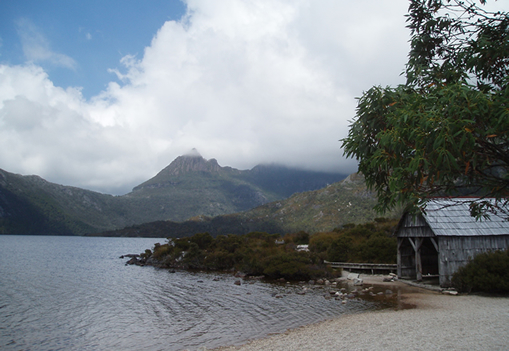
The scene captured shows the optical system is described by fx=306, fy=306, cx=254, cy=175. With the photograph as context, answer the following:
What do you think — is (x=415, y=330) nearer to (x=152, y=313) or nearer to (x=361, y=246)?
(x=152, y=313)

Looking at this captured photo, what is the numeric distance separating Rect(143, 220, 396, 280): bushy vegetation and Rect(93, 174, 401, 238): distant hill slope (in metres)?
25.1

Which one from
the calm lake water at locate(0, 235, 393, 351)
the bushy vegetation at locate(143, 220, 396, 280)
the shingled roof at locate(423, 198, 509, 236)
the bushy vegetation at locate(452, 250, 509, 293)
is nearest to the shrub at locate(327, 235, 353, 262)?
the bushy vegetation at locate(143, 220, 396, 280)

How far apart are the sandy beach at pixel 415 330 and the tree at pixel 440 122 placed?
673 cm

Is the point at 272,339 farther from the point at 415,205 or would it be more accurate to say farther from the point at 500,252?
the point at 500,252

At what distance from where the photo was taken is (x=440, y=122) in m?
4.77

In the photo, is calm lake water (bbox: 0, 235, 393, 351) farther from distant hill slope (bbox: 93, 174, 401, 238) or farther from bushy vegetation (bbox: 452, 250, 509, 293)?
distant hill slope (bbox: 93, 174, 401, 238)

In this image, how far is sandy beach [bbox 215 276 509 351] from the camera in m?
10.7

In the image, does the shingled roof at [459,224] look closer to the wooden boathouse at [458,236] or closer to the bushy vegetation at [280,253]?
the wooden boathouse at [458,236]

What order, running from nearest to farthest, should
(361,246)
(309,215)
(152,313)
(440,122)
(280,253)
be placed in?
(440,122) → (152,313) → (280,253) → (361,246) → (309,215)

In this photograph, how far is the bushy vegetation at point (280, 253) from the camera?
35344 millimetres

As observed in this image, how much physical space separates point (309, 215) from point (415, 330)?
101964 mm

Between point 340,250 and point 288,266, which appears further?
point 340,250

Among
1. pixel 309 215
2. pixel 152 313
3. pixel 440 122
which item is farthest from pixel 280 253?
pixel 309 215

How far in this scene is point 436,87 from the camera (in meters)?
5.89
